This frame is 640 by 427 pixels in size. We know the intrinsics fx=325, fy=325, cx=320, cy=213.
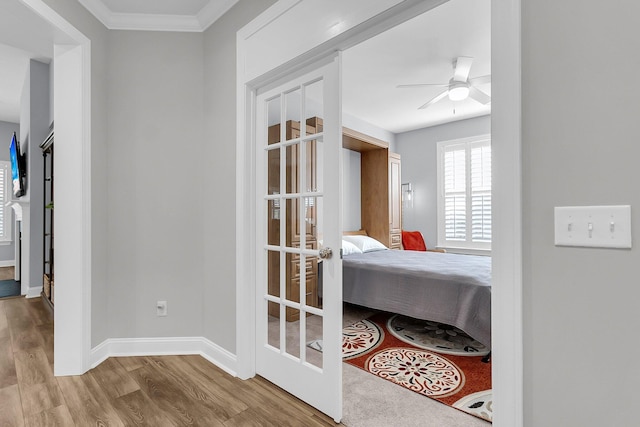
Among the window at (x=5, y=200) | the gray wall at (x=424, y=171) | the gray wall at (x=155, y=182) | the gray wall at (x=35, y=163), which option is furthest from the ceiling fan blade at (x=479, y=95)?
the window at (x=5, y=200)

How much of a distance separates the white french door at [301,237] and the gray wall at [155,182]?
696 millimetres

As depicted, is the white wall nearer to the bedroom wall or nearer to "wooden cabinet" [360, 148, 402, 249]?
the bedroom wall

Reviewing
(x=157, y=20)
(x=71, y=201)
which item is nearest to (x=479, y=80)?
(x=157, y=20)

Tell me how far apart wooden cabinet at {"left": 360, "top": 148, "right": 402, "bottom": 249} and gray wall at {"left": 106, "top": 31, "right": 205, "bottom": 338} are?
3.30 m

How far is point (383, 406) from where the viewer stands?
6.27 ft

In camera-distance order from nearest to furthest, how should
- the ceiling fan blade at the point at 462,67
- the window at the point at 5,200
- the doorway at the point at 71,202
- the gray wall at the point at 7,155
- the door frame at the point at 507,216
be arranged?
1. the door frame at the point at 507,216
2. the doorway at the point at 71,202
3. the ceiling fan blade at the point at 462,67
4. the gray wall at the point at 7,155
5. the window at the point at 5,200

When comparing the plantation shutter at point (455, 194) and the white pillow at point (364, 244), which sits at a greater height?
the plantation shutter at point (455, 194)

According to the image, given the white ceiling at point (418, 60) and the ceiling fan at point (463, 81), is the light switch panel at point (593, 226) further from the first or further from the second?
the ceiling fan at point (463, 81)

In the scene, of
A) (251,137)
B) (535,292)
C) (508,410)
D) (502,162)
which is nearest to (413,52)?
(251,137)

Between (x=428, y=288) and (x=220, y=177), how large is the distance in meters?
2.02

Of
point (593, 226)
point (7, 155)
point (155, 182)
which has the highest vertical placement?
point (7, 155)

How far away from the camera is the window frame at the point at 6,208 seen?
6234 mm

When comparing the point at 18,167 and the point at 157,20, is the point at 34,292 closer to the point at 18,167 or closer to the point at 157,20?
the point at 18,167

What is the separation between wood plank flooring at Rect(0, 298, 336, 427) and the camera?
5.74 feet
